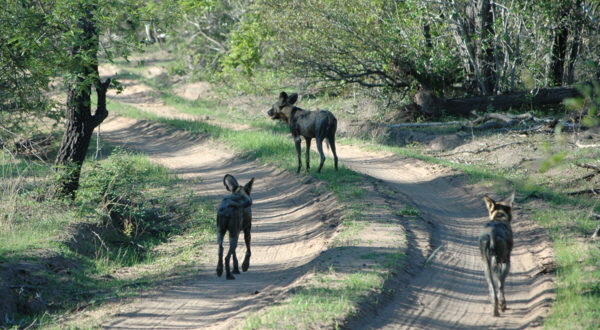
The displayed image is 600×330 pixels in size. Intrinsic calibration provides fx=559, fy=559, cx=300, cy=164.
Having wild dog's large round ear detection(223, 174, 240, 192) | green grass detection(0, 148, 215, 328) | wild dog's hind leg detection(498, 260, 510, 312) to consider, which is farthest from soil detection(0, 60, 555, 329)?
wild dog's large round ear detection(223, 174, 240, 192)

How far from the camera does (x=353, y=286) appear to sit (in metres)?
6.45

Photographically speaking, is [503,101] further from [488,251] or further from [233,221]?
[233,221]

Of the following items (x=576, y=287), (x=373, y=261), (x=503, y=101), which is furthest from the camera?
(x=503, y=101)

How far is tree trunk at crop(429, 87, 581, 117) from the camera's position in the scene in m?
19.2

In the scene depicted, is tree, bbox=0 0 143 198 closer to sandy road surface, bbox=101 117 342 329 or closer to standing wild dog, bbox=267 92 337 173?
sandy road surface, bbox=101 117 342 329

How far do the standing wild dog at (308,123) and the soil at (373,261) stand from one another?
0.82 m

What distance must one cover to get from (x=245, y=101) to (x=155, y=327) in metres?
22.7

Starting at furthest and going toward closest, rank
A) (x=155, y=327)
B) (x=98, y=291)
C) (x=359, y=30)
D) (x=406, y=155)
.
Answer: (x=359, y=30) → (x=406, y=155) → (x=98, y=291) → (x=155, y=327)

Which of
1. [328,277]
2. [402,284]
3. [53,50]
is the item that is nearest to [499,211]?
[402,284]

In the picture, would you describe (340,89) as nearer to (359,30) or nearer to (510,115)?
(359,30)

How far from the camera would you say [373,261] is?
7.36 m

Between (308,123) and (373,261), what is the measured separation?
6099 mm

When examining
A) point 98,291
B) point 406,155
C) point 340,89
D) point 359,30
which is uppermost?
point 359,30

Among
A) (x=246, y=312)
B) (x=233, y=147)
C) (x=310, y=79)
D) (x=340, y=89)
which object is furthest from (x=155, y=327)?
(x=340, y=89)
